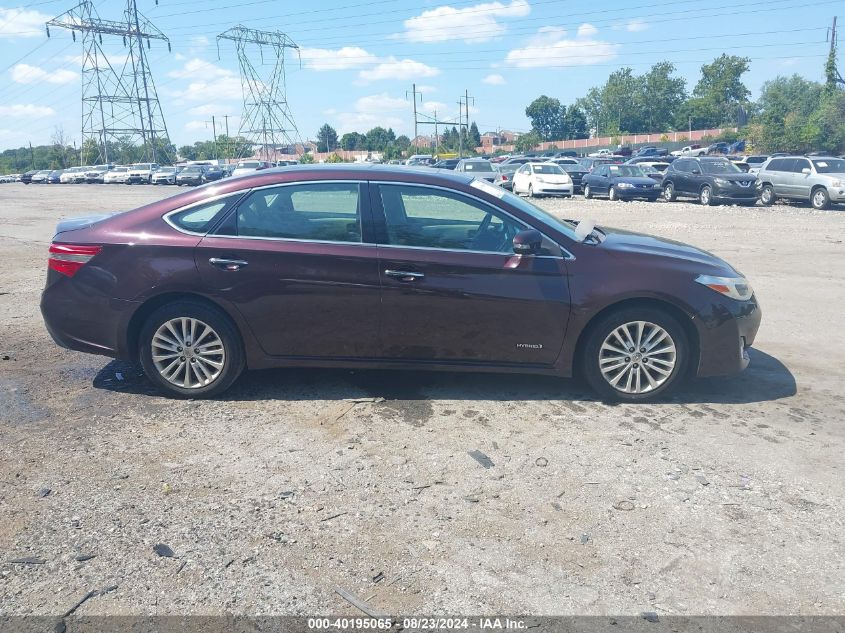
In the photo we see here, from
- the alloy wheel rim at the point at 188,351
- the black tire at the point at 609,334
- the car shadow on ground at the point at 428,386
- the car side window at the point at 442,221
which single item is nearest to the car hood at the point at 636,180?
the car shadow on ground at the point at 428,386

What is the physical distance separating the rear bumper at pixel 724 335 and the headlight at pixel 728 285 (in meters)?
0.05

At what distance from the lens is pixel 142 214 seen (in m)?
5.29

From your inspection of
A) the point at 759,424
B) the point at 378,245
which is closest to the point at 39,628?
the point at 378,245

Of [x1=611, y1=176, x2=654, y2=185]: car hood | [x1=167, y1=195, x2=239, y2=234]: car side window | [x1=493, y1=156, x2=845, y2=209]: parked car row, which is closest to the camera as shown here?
[x1=167, y1=195, x2=239, y2=234]: car side window

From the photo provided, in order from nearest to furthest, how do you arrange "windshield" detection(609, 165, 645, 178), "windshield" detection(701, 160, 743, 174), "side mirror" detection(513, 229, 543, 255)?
"side mirror" detection(513, 229, 543, 255)
"windshield" detection(701, 160, 743, 174)
"windshield" detection(609, 165, 645, 178)

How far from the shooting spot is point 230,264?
5.04 m

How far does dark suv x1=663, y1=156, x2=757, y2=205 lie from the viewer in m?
24.0

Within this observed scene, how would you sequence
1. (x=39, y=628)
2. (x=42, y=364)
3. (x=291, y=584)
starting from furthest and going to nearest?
(x=42, y=364) < (x=291, y=584) < (x=39, y=628)

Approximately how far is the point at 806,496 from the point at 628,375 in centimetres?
153

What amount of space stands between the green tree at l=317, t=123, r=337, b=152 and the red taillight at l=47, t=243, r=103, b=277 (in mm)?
120540

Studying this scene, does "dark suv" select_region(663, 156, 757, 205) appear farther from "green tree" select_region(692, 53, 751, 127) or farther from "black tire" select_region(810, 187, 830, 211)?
"green tree" select_region(692, 53, 751, 127)

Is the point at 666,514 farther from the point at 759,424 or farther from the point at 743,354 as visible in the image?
the point at 743,354

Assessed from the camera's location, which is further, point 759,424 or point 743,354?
point 743,354

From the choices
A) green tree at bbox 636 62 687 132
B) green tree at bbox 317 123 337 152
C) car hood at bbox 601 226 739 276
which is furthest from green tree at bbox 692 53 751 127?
car hood at bbox 601 226 739 276
